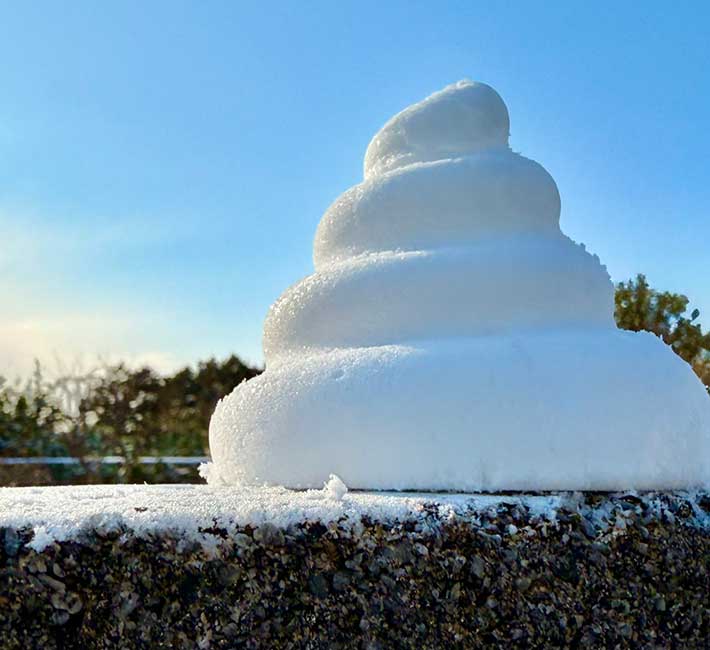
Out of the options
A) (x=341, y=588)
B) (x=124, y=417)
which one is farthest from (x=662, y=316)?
(x=341, y=588)

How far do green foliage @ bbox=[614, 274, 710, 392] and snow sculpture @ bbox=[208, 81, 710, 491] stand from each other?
713 cm

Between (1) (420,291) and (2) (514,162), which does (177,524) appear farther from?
(2) (514,162)

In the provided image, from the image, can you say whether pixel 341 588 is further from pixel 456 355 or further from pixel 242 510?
pixel 456 355

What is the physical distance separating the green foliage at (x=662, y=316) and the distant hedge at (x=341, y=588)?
8174 millimetres

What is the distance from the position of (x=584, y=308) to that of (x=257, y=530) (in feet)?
5.25

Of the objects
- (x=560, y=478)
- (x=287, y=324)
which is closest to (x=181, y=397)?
(x=287, y=324)

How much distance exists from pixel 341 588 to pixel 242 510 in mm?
310

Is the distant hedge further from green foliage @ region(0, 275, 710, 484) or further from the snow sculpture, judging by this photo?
green foliage @ region(0, 275, 710, 484)

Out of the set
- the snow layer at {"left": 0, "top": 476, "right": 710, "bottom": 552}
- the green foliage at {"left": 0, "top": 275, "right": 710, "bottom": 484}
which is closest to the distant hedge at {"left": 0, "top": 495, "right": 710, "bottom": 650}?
the snow layer at {"left": 0, "top": 476, "right": 710, "bottom": 552}

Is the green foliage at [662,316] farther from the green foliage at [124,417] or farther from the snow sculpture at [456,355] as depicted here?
the snow sculpture at [456,355]

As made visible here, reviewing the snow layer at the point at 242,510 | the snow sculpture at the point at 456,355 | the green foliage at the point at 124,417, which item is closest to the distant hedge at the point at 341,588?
the snow layer at the point at 242,510

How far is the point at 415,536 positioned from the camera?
83.0 inches

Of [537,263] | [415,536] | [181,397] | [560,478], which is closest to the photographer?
[415,536]

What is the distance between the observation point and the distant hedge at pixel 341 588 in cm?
196
